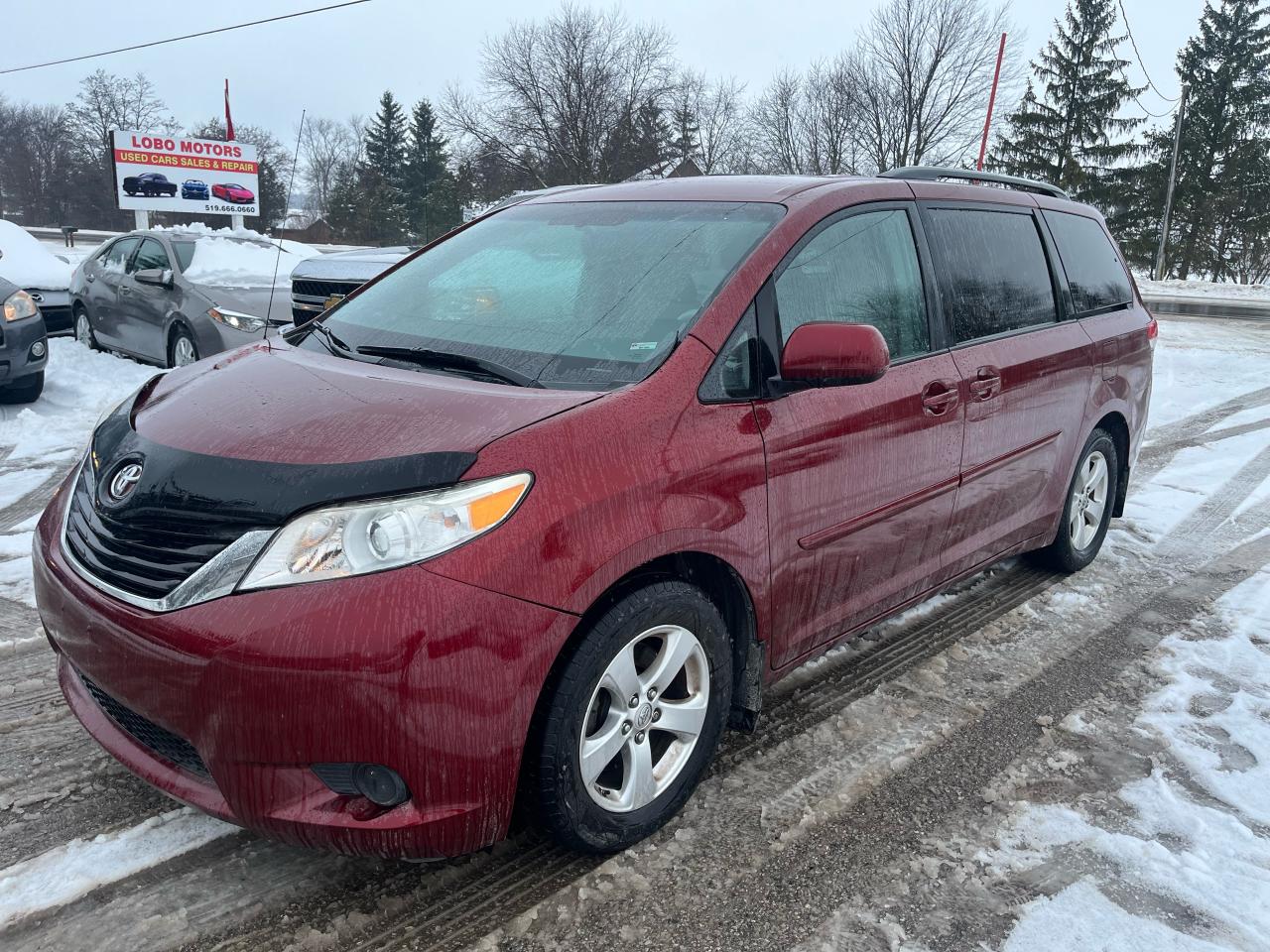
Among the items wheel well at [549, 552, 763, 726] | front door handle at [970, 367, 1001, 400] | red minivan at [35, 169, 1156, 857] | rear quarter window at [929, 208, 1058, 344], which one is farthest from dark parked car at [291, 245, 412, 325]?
wheel well at [549, 552, 763, 726]

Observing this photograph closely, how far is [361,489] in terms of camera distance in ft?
6.78

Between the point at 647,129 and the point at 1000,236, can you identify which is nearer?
the point at 1000,236

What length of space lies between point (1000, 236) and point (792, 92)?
45860mm

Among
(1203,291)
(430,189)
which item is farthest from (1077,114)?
(430,189)

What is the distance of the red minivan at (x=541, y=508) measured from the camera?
6.61 ft

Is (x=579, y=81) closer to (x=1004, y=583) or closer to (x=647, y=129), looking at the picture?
(x=647, y=129)

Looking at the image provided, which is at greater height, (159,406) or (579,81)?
(579,81)

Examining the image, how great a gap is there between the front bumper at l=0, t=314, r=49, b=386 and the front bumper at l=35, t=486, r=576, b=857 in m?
6.64

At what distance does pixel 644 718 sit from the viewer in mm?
2455

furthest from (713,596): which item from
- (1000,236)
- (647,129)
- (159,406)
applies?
(647,129)

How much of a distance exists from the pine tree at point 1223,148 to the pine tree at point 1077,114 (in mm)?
2328

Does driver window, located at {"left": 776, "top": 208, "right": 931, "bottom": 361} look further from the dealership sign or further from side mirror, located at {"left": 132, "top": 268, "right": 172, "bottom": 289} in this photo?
the dealership sign

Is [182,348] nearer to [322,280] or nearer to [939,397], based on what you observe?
[322,280]

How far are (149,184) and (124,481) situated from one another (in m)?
24.9
